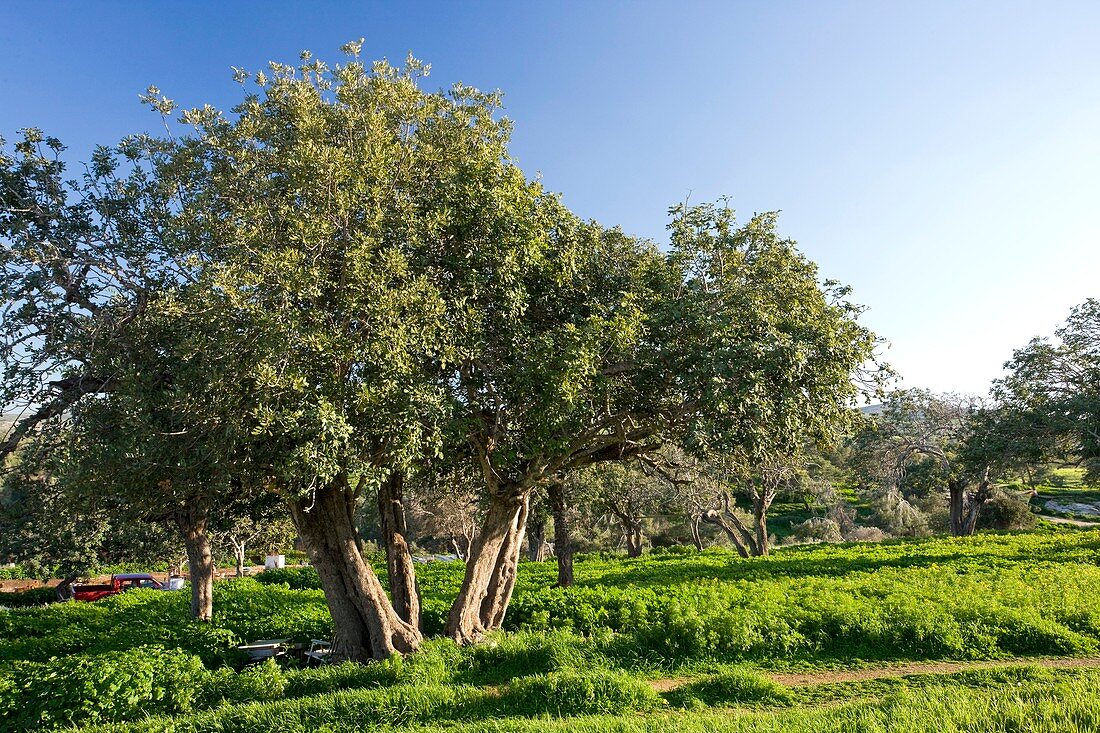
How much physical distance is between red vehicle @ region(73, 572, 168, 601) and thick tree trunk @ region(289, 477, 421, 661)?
82.8 feet

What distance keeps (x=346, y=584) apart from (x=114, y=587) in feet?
101

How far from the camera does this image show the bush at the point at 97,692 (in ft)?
31.5

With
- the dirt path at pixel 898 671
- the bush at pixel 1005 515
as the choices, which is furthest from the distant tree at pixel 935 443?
the dirt path at pixel 898 671

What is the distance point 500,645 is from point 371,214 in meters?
8.41

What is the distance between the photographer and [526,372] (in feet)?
36.5

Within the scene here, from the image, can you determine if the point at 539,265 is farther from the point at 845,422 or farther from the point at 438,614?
the point at 438,614

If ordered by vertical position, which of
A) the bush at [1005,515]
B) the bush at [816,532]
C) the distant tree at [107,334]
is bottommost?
the bush at [816,532]

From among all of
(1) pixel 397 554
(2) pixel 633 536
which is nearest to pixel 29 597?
(1) pixel 397 554

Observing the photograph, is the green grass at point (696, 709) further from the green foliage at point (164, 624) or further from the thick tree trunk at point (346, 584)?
the green foliage at point (164, 624)

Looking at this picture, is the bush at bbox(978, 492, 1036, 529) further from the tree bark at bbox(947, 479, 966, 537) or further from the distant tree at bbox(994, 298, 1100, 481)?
the distant tree at bbox(994, 298, 1100, 481)

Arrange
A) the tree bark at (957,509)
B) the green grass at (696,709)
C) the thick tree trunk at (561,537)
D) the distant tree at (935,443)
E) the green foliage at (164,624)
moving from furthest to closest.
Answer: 1. the tree bark at (957,509)
2. the distant tree at (935,443)
3. the thick tree trunk at (561,537)
4. the green foliage at (164,624)
5. the green grass at (696,709)

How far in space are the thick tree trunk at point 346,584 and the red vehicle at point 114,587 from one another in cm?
2523

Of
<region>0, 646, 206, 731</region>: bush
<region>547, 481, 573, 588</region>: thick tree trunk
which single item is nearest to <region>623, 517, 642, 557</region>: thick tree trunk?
<region>547, 481, 573, 588</region>: thick tree trunk

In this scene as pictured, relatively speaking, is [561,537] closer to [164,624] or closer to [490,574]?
[490,574]
